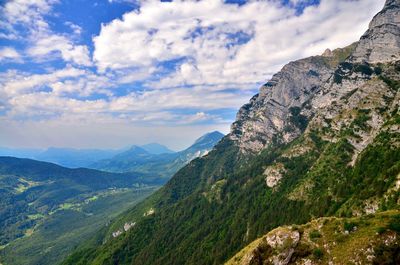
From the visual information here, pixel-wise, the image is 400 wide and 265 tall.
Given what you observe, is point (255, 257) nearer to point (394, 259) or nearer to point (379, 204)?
point (394, 259)

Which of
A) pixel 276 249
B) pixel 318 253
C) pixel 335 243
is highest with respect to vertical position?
pixel 335 243

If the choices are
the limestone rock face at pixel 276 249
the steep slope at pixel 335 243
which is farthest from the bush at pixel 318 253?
the limestone rock face at pixel 276 249

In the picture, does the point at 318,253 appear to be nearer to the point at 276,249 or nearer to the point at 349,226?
the point at 349,226

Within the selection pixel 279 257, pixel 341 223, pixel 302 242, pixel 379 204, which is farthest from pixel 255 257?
pixel 379 204

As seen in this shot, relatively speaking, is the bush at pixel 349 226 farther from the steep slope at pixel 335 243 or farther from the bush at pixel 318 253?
the bush at pixel 318 253

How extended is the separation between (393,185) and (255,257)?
13823 cm

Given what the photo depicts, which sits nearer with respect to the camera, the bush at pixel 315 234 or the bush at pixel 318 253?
the bush at pixel 318 253

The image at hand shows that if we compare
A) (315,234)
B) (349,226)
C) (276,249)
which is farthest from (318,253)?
(276,249)

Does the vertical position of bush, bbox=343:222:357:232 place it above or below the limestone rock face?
above

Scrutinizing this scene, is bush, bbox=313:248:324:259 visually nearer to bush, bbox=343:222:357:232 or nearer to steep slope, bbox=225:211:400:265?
steep slope, bbox=225:211:400:265

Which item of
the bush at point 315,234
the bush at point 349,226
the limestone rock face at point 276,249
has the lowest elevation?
the limestone rock face at point 276,249

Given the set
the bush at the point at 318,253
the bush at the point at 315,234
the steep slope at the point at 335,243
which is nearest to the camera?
the steep slope at the point at 335,243

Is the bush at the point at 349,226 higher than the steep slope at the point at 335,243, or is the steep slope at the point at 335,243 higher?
the bush at the point at 349,226

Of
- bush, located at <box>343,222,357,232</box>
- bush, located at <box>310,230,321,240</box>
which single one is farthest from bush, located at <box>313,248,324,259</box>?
bush, located at <box>343,222,357,232</box>
